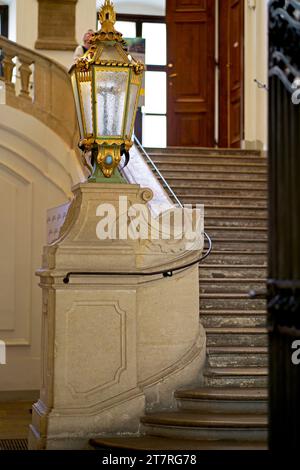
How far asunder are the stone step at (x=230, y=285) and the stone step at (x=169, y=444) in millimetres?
1842

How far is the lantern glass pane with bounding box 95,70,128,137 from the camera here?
5.84 metres

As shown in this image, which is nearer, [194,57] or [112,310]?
[112,310]

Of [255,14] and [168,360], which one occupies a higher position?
[255,14]

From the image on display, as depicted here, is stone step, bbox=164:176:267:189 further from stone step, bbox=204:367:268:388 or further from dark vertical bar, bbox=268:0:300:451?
dark vertical bar, bbox=268:0:300:451

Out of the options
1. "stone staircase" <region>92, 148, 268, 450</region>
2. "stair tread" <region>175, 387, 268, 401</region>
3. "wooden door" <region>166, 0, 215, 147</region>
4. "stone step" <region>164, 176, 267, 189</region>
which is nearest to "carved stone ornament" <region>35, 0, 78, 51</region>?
"wooden door" <region>166, 0, 215, 147</region>

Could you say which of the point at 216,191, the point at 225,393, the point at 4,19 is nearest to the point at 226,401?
the point at 225,393

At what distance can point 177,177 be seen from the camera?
29.7 ft

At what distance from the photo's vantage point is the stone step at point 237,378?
5.81 meters

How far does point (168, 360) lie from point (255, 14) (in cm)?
670

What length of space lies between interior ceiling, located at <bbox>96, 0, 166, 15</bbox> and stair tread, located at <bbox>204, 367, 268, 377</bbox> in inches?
391

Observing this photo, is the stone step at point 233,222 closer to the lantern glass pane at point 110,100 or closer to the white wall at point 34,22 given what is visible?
the lantern glass pane at point 110,100
